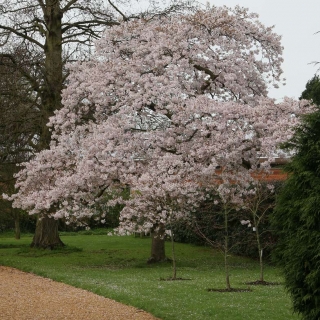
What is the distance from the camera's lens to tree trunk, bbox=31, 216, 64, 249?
2439cm

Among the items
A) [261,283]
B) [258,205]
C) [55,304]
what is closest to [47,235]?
[258,205]

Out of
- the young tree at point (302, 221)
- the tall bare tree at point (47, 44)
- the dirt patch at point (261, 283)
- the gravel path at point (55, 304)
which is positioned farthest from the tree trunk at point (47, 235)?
the young tree at point (302, 221)

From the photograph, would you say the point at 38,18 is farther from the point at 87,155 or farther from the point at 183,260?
the point at 183,260

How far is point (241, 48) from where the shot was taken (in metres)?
18.9

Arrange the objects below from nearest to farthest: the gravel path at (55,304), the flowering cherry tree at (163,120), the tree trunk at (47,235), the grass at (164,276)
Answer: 1. the gravel path at (55,304)
2. the grass at (164,276)
3. the flowering cherry tree at (163,120)
4. the tree trunk at (47,235)

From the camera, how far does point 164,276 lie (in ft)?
51.4

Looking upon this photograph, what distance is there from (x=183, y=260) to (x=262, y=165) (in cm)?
578

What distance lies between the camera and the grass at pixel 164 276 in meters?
10.2

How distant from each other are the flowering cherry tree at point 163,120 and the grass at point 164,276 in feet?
5.62

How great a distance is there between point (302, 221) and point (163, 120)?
1101 cm

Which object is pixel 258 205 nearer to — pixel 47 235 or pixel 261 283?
pixel 261 283

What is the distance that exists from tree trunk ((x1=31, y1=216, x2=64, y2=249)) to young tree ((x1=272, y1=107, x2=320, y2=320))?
1797 centimetres

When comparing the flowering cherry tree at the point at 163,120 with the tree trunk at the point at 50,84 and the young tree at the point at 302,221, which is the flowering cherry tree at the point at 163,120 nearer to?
the tree trunk at the point at 50,84

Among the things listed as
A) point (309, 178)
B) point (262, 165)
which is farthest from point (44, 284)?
point (309, 178)
